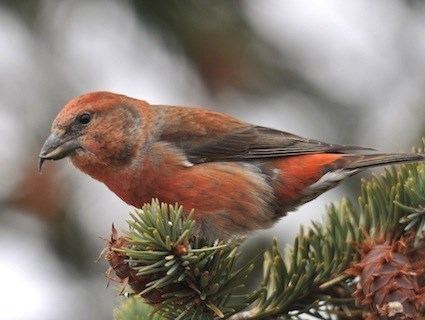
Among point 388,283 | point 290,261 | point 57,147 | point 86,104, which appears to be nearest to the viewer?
point 388,283

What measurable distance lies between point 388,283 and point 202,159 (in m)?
1.97

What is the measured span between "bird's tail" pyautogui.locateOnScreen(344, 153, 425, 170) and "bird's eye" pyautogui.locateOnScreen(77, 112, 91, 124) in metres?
1.38

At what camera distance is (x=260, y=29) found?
3.91m

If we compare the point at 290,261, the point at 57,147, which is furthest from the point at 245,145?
the point at 290,261

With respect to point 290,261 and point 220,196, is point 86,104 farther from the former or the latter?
point 290,261

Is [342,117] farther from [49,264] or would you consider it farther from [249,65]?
[49,264]

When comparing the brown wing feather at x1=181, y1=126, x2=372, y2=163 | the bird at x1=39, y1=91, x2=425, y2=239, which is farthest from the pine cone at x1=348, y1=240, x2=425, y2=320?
the brown wing feather at x1=181, y1=126, x2=372, y2=163

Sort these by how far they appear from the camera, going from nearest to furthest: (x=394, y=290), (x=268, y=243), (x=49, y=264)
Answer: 1. (x=394, y=290)
2. (x=49, y=264)
3. (x=268, y=243)

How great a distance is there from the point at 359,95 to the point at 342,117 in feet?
0.48

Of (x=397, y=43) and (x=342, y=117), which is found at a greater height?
(x=397, y=43)

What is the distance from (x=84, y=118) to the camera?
4.20 metres

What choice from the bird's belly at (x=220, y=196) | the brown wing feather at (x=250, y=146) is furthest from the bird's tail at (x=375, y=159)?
the bird's belly at (x=220, y=196)

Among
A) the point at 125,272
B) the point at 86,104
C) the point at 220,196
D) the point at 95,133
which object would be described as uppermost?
the point at 86,104

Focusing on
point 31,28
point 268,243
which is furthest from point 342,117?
point 31,28
